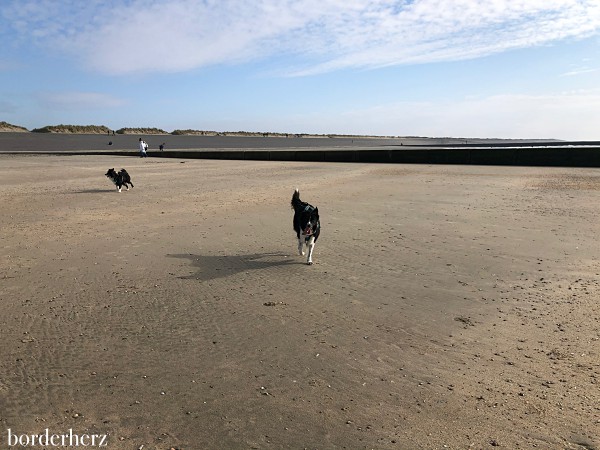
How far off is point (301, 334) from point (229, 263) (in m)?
2.71

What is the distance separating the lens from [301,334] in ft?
15.5

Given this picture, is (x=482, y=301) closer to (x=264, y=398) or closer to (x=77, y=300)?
(x=264, y=398)

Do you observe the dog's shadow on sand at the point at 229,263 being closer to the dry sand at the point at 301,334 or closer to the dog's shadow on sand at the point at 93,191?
the dry sand at the point at 301,334

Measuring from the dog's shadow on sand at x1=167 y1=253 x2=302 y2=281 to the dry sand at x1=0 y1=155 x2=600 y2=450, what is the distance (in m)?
0.04

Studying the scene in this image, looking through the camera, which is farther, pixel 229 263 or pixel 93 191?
pixel 93 191

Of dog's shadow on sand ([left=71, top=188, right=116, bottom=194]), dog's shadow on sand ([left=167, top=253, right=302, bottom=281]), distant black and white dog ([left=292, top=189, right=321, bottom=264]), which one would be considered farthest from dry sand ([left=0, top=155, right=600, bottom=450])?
dog's shadow on sand ([left=71, top=188, right=116, bottom=194])

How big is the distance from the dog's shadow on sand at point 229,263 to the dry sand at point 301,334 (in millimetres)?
45

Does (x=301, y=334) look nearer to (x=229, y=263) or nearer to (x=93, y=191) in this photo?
(x=229, y=263)

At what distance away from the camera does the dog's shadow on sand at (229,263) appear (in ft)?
21.8

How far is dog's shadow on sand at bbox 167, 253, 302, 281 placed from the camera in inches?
262

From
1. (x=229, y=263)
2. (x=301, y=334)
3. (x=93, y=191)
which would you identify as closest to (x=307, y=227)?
(x=229, y=263)

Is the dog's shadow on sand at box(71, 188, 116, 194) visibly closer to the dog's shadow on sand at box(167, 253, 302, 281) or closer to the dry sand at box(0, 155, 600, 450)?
the dry sand at box(0, 155, 600, 450)

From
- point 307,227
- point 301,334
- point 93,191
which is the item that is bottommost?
point 301,334

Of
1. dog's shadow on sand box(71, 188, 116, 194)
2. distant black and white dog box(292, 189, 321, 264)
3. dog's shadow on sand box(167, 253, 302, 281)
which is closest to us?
dog's shadow on sand box(167, 253, 302, 281)
